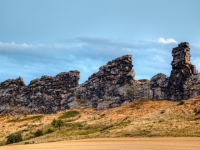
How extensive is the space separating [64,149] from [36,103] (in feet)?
328

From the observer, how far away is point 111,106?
321ft

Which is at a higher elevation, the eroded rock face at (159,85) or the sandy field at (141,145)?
the eroded rock face at (159,85)

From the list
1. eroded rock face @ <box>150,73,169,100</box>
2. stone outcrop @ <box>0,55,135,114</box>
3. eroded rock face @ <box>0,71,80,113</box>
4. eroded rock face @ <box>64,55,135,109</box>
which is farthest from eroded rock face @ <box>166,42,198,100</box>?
eroded rock face @ <box>0,71,80,113</box>

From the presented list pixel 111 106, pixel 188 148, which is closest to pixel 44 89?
pixel 111 106

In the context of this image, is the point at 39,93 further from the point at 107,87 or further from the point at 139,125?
the point at 139,125

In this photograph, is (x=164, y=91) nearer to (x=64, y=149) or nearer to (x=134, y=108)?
(x=134, y=108)

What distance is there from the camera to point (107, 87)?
105 meters

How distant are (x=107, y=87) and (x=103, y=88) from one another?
187 cm

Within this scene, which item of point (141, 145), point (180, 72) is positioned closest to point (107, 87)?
point (180, 72)

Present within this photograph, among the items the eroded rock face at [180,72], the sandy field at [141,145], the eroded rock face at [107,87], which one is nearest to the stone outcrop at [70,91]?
the eroded rock face at [107,87]

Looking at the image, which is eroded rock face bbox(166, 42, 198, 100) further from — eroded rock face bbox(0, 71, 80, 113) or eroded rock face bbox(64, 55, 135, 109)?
eroded rock face bbox(0, 71, 80, 113)

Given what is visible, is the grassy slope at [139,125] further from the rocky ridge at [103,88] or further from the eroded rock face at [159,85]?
the rocky ridge at [103,88]

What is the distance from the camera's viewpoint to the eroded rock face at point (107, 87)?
99562mm

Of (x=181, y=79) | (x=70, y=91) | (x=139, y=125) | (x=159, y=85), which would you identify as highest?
(x=181, y=79)
